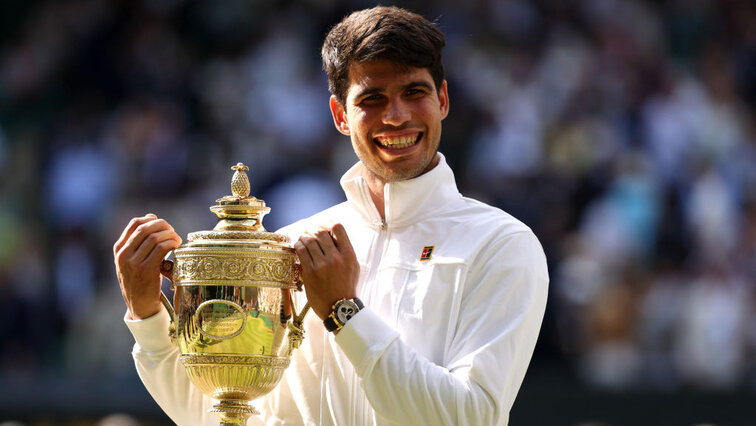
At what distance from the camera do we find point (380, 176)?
3402mm

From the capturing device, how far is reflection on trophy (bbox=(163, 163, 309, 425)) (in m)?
3.09

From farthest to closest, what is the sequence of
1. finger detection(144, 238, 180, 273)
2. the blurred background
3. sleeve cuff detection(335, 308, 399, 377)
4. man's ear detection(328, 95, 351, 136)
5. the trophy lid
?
1. the blurred background
2. man's ear detection(328, 95, 351, 136)
3. finger detection(144, 238, 180, 273)
4. the trophy lid
5. sleeve cuff detection(335, 308, 399, 377)

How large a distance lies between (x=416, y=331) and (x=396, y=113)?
0.53 metres

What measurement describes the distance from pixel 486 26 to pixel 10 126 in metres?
3.68

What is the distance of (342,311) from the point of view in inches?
119

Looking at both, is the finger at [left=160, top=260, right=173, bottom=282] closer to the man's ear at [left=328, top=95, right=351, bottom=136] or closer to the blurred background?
the man's ear at [left=328, top=95, right=351, bottom=136]

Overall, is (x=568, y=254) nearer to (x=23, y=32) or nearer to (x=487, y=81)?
(x=487, y=81)

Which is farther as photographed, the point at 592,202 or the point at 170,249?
the point at 592,202

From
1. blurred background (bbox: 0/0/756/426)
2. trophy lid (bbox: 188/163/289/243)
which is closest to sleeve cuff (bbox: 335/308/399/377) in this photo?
trophy lid (bbox: 188/163/289/243)

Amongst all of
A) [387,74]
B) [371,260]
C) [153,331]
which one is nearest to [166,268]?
[153,331]

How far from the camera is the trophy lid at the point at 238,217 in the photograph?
313cm

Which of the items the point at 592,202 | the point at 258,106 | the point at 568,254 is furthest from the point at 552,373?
the point at 258,106

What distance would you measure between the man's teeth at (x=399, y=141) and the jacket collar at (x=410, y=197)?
9 centimetres

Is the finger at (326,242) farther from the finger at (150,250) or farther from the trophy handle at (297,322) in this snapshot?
the finger at (150,250)
